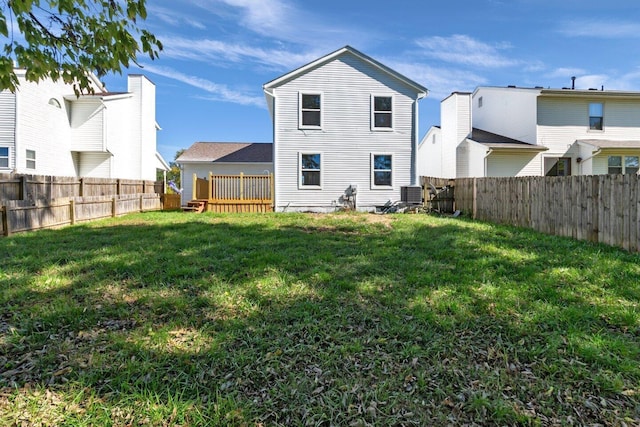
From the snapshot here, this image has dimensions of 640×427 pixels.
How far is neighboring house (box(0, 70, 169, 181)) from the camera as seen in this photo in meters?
14.6

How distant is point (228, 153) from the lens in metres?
21.7

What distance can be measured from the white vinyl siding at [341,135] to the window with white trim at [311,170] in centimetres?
25

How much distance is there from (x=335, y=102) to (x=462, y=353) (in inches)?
509

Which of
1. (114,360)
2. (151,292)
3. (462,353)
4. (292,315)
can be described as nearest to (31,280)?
(151,292)

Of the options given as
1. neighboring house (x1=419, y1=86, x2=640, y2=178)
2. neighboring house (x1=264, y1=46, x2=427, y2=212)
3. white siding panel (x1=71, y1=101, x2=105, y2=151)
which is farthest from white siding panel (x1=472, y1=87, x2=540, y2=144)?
white siding panel (x1=71, y1=101, x2=105, y2=151)

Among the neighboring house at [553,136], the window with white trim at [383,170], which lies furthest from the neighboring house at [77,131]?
the neighboring house at [553,136]

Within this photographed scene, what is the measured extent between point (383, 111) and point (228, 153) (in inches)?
438

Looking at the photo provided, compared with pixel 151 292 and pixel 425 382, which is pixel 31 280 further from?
pixel 425 382

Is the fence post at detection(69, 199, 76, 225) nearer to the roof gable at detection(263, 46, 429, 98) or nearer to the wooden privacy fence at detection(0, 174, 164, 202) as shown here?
the wooden privacy fence at detection(0, 174, 164, 202)

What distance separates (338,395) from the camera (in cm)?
230

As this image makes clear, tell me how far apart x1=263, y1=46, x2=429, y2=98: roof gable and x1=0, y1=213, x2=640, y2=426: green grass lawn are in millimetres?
10152

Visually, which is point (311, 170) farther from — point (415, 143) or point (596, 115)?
point (596, 115)

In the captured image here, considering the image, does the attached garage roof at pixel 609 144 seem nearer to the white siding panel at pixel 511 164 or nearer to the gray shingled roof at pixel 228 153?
the white siding panel at pixel 511 164

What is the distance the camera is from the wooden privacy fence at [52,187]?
8.14 m
